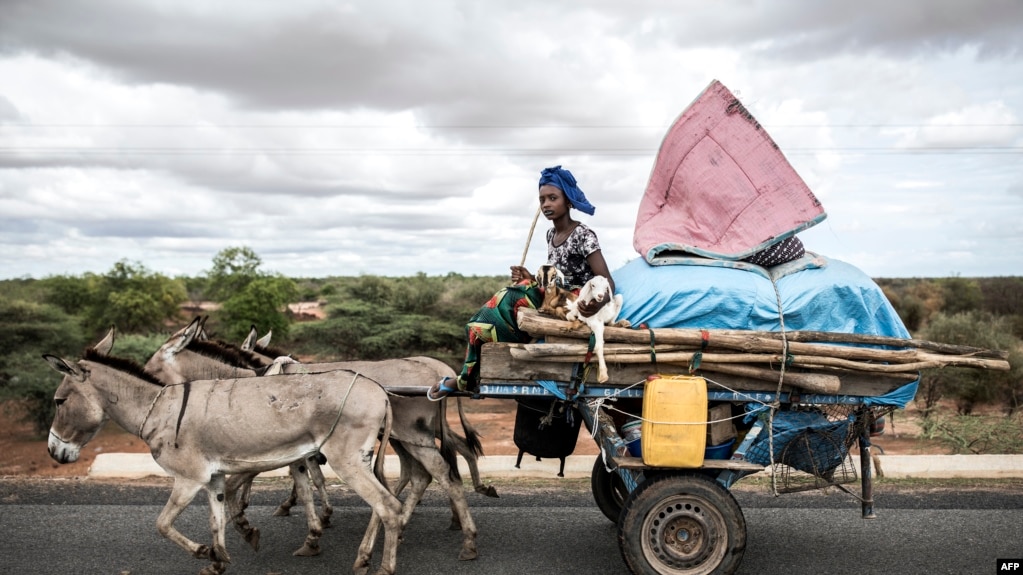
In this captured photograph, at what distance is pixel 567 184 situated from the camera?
5.85 m

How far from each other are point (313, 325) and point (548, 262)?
60.3ft

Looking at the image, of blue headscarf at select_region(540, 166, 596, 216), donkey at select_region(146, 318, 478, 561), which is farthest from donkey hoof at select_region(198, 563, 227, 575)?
blue headscarf at select_region(540, 166, 596, 216)

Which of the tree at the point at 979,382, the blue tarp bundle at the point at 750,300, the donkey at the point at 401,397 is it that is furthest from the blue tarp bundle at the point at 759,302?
the tree at the point at 979,382

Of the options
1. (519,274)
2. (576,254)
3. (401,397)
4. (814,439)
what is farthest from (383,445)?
(814,439)

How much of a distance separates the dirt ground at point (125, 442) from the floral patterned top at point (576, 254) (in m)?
6.72

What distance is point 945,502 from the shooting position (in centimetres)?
705

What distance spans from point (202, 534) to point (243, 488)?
Answer: 54 centimetres

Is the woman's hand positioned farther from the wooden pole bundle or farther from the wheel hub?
the wheel hub

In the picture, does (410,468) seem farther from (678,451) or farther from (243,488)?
(678,451)

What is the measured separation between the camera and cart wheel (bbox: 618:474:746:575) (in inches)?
197

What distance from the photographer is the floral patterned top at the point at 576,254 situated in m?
5.69

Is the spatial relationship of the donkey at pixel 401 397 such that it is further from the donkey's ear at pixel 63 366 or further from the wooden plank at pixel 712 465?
the wooden plank at pixel 712 465

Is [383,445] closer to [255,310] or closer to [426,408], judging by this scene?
[426,408]

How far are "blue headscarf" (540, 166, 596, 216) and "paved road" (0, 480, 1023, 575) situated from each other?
268 cm
